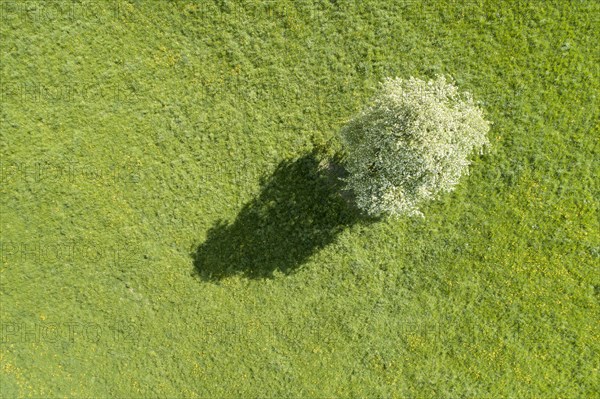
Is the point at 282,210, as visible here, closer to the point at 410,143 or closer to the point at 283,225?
the point at 283,225

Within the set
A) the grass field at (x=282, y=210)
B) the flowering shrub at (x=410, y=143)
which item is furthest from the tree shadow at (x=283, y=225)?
the flowering shrub at (x=410, y=143)

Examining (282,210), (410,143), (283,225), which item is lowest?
(283,225)

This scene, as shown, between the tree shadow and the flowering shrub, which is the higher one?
the flowering shrub

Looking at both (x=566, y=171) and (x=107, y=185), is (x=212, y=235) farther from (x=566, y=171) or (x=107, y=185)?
(x=566, y=171)

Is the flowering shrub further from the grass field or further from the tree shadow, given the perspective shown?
the grass field

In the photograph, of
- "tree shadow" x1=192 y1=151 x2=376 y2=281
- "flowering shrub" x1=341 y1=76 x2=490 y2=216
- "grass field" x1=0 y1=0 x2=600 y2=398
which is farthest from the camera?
"tree shadow" x1=192 y1=151 x2=376 y2=281

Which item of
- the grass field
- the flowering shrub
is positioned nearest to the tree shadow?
the grass field

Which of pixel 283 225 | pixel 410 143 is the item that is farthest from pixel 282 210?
pixel 410 143
